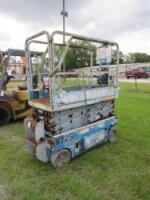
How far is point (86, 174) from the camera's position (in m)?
3.30

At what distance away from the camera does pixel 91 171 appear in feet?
11.1

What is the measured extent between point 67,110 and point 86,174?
993mm

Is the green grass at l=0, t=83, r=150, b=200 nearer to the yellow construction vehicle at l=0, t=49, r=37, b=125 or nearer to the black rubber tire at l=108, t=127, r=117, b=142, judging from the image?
the black rubber tire at l=108, t=127, r=117, b=142

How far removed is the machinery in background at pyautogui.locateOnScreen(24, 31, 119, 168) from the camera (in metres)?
3.29

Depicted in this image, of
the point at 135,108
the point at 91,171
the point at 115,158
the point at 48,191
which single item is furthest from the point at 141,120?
the point at 48,191

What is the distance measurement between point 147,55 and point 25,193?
75797 mm

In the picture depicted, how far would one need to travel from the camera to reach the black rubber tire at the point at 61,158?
11.2 ft

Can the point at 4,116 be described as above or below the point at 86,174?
above

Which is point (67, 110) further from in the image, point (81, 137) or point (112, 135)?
point (112, 135)

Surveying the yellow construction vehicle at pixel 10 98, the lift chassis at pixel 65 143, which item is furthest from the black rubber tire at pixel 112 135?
the yellow construction vehicle at pixel 10 98

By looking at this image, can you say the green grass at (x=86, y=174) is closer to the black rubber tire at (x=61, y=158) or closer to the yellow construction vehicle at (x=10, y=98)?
the black rubber tire at (x=61, y=158)

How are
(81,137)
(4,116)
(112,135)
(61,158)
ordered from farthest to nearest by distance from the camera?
(4,116) < (112,135) < (81,137) < (61,158)

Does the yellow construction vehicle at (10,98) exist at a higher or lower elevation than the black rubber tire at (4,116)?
higher

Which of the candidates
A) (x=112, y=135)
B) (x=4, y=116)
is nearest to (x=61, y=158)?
(x=112, y=135)
